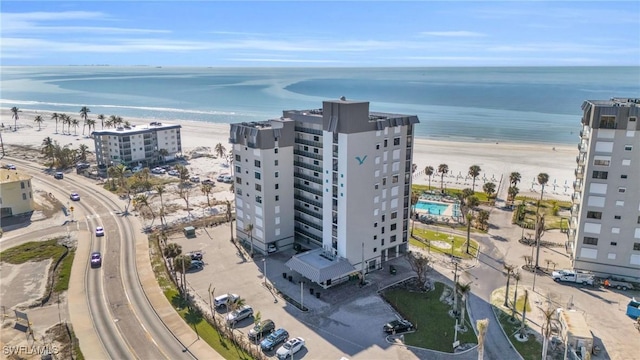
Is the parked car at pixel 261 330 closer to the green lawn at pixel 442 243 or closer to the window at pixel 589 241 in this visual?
the green lawn at pixel 442 243

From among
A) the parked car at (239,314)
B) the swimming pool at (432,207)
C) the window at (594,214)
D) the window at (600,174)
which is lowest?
the parked car at (239,314)

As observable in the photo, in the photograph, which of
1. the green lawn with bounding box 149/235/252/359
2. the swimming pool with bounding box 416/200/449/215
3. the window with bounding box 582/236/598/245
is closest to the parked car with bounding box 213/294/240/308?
the green lawn with bounding box 149/235/252/359

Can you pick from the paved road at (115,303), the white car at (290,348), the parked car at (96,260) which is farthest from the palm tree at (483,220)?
the parked car at (96,260)

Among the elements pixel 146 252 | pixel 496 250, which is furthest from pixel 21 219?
pixel 496 250

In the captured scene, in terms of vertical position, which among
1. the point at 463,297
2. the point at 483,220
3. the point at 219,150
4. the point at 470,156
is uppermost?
the point at 219,150

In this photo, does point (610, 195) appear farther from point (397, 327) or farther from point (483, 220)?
point (397, 327)

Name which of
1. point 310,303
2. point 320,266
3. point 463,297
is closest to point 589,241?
point 463,297
